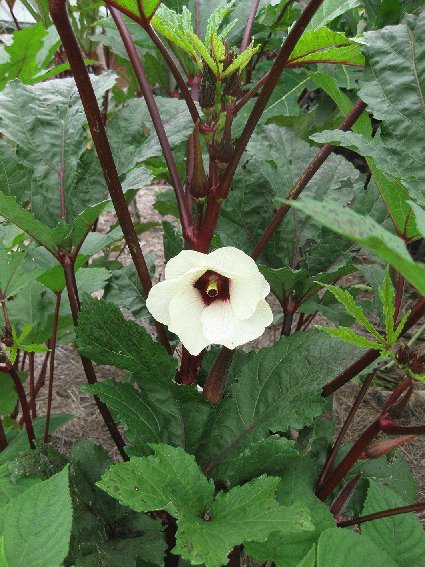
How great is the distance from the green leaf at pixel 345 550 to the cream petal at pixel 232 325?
10.6 inches

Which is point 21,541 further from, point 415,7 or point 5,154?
point 415,7

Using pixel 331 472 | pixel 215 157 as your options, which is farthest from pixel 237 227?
pixel 331 472

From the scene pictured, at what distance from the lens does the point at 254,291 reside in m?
0.68

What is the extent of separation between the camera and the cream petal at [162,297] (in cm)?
69

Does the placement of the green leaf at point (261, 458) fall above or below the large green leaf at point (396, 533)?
above

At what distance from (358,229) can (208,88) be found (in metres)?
0.41

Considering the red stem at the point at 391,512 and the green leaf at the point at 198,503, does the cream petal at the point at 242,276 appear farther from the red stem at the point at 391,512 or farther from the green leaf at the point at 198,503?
the red stem at the point at 391,512

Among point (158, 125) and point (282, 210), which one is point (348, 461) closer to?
point (282, 210)

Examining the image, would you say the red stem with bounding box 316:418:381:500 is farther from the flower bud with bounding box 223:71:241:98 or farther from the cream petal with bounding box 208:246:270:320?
the flower bud with bounding box 223:71:241:98

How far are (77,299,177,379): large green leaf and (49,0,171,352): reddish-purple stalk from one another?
8cm

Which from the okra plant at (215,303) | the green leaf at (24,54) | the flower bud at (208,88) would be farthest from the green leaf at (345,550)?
the green leaf at (24,54)

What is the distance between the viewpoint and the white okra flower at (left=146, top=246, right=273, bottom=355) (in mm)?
674

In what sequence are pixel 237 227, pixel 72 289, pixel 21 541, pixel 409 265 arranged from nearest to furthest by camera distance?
pixel 409 265 → pixel 21 541 → pixel 72 289 → pixel 237 227

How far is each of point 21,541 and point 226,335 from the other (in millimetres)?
353
